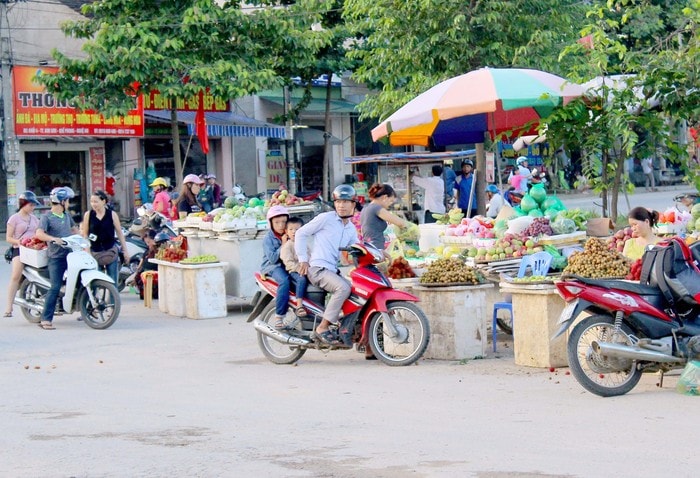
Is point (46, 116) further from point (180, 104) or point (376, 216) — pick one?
point (376, 216)

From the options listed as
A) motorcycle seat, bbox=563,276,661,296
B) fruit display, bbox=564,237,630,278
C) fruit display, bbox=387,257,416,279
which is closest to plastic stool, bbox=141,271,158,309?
fruit display, bbox=387,257,416,279

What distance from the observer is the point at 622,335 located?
326 inches

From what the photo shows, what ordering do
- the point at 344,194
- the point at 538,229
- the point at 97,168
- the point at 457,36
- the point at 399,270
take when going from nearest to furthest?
the point at 344,194, the point at 399,270, the point at 538,229, the point at 457,36, the point at 97,168

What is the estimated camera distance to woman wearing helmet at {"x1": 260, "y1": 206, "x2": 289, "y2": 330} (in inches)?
413

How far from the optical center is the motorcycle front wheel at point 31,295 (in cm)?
1403

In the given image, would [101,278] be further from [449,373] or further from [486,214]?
[486,214]

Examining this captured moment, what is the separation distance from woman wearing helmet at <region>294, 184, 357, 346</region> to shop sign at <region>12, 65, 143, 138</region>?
1708cm

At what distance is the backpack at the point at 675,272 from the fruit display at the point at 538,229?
130 inches

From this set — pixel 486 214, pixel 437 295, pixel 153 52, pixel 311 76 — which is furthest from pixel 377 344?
pixel 311 76

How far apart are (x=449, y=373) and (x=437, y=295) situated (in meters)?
0.99

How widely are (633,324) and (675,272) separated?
1.76ft

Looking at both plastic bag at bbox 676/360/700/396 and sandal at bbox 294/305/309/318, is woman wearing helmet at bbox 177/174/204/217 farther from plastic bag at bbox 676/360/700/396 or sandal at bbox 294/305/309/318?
plastic bag at bbox 676/360/700/396

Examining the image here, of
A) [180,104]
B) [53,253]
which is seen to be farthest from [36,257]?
[180,104]

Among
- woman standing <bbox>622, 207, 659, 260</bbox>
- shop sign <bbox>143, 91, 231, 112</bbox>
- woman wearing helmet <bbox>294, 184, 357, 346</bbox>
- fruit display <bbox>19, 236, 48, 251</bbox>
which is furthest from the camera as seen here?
shop sign <bbox>143, 91, 231, 112</bbox>
